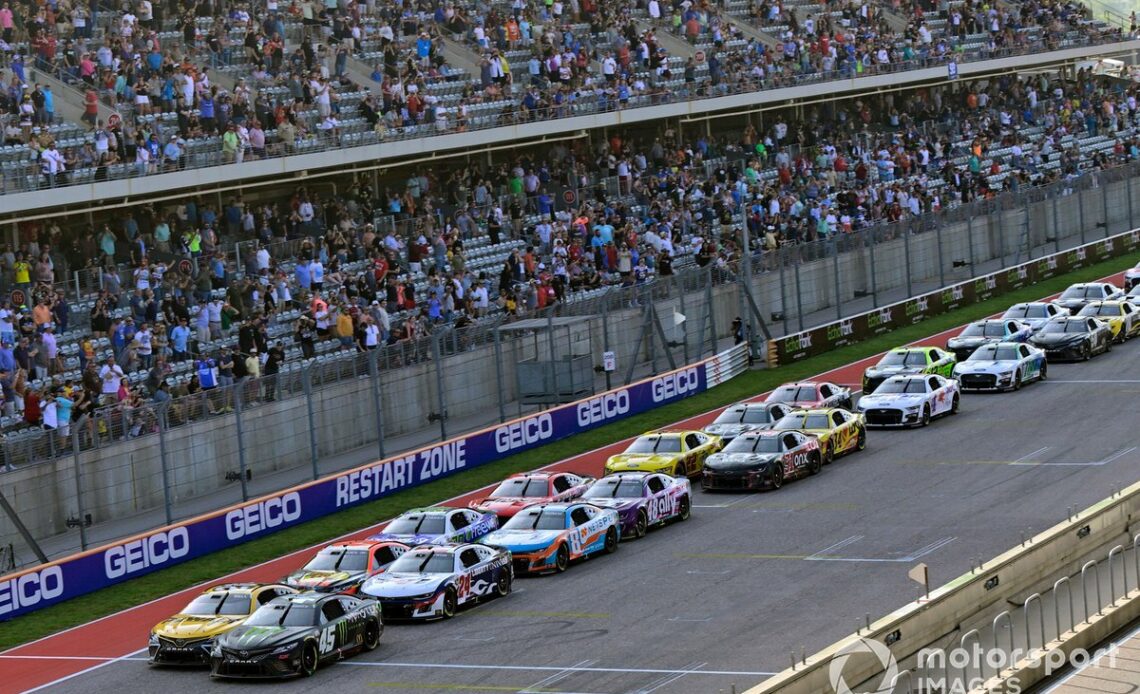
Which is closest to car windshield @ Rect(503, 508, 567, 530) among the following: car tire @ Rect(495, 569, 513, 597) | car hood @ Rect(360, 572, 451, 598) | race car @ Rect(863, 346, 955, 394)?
car tire @ Rect(495, 569, 513, 597)

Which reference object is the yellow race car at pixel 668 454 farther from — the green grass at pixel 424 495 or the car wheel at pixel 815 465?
the green grass at pixel 424 495

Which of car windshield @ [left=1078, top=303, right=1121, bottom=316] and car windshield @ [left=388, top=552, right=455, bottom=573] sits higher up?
car windshield @ [left=388, top=552, right=455, bottom=573]

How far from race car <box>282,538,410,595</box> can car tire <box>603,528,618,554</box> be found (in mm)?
3532

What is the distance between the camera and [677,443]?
3644 centimetres

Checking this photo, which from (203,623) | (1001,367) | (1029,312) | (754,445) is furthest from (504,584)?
(1029,312)

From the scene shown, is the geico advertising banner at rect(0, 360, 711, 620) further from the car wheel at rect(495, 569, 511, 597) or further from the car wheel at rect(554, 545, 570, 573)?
the car wheel at rect(495, 569, 511, 597)

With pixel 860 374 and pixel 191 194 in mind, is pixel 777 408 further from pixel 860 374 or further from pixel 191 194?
pixel 191 194

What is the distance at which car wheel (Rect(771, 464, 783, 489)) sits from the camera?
35.2 meters

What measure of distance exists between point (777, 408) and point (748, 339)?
971 cm

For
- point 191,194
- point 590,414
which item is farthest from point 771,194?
point 191,194

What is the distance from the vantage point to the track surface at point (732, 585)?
24391 millimetres

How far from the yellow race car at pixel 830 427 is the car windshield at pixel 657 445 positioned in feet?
6.98

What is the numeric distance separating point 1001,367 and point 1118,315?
6.67 meters

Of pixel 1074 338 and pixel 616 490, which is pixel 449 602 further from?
pixel 1074 338
